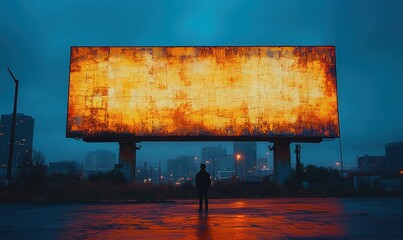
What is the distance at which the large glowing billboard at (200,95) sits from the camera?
28656 mm

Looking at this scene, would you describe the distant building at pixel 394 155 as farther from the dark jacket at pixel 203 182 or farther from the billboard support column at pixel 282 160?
the dark jacket at pixel 203 182

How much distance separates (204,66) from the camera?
29.5m

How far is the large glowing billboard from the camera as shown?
28.7 m

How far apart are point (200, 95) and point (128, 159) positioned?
772 cm

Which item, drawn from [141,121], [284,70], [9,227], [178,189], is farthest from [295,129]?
[9,227]

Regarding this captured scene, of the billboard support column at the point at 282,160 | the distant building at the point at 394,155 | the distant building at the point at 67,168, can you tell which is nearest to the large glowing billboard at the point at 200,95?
the billboard support column at the point at 282,160

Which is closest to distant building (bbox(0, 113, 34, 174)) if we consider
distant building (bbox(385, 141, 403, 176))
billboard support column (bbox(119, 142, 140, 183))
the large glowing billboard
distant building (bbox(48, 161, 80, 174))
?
distant building (bbox(48, 161, 80, 174))

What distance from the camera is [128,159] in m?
30.5

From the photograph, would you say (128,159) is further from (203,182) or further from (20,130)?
(20,130)

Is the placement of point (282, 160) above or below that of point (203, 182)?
above

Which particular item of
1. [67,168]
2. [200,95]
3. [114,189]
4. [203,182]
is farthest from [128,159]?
[67,168]

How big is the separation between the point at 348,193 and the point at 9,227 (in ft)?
74.5

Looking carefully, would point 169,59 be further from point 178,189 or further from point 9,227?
point 9,227

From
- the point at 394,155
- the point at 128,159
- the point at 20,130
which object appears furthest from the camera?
the point at 20,130
